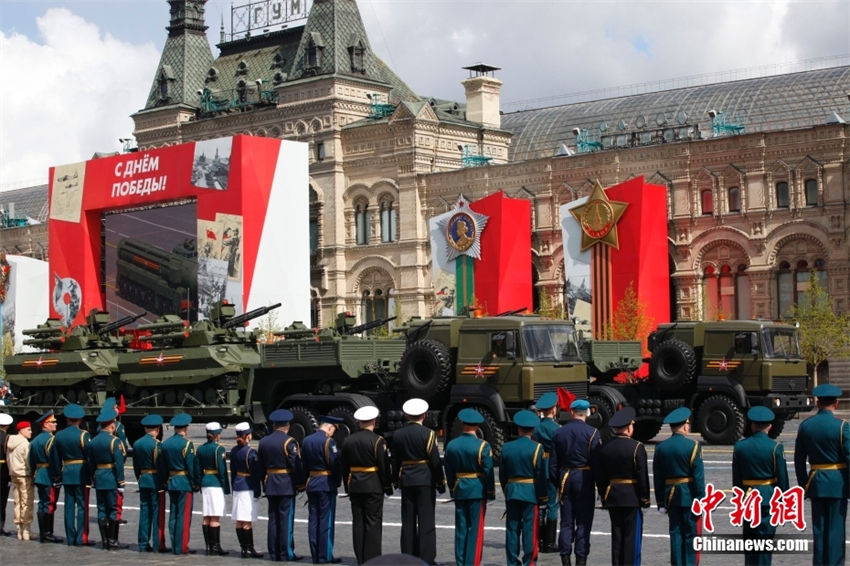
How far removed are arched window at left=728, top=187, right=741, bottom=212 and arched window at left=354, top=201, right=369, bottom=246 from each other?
62.4 ft

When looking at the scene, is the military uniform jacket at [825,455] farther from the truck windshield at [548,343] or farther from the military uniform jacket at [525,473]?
the truck windshield at [548,343]

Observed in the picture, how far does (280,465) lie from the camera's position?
18109mm

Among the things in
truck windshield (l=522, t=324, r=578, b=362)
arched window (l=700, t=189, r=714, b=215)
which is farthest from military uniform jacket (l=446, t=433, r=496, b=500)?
arched window (l=700, t=189, r=714, b=215)

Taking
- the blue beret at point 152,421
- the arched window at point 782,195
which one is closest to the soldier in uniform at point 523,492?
the blue beret at point 152,421

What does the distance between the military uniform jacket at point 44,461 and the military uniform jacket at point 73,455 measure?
0.18 metres

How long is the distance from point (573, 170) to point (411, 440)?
47863 mm

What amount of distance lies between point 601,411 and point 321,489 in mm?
14634

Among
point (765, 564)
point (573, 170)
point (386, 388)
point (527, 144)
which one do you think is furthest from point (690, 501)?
point (527, 144)

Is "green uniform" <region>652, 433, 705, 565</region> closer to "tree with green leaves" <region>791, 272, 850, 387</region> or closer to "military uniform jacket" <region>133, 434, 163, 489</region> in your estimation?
"military uniform jacket" <region>133, 434, 163, 489</region>

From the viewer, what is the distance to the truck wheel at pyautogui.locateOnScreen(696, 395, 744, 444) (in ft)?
104

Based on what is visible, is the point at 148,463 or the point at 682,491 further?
the point at 148,463

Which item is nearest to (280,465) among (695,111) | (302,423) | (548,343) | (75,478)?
(75,478)

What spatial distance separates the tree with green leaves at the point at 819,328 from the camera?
174 ft

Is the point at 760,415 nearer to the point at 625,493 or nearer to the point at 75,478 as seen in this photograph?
the point at 625,493
